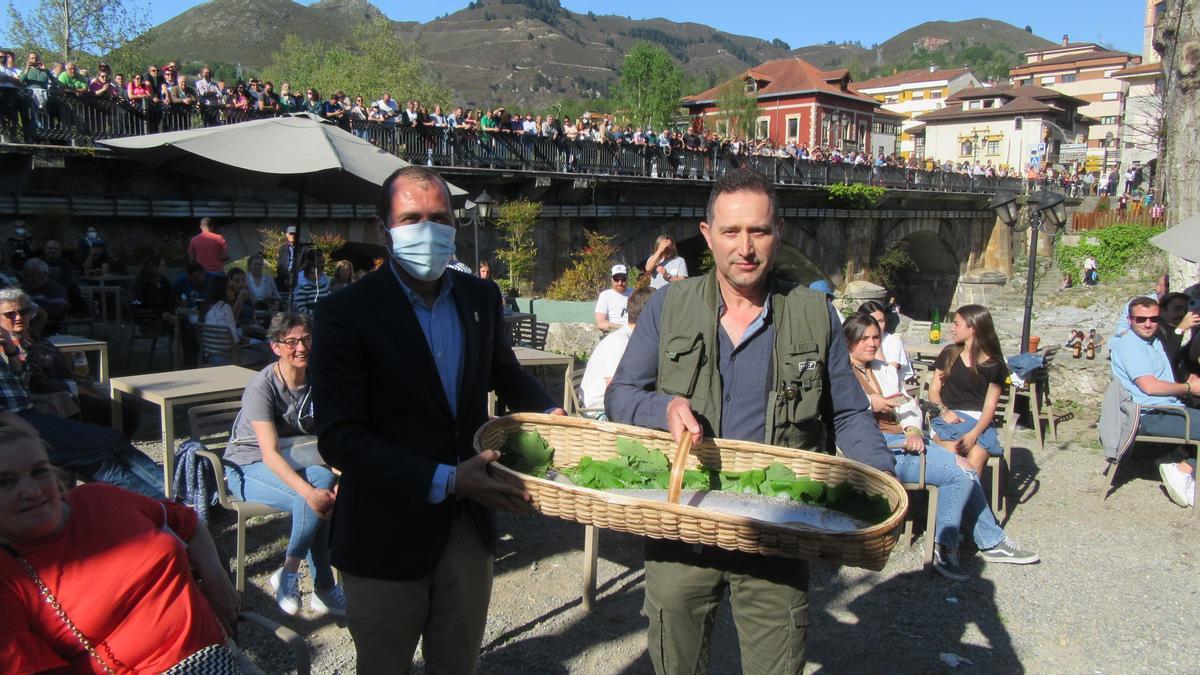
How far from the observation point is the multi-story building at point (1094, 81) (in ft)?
247

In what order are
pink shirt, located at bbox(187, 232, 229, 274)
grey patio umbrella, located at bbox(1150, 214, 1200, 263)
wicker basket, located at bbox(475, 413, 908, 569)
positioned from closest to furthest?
wicker basket, located at bbox(475, 413, 908, 569)
grey patio umbrella, located at bbox(1150, 214, 1200, 263)
pink shirt, located at bbox(187, 232, 229, 274)

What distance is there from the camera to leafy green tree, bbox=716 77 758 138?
54344 millimetres

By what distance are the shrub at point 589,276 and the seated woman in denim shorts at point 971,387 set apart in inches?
370

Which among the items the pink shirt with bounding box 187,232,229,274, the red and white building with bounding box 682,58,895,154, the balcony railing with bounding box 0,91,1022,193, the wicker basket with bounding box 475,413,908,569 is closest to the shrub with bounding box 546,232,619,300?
the balcony railing with bounding box 0,91,1022,193

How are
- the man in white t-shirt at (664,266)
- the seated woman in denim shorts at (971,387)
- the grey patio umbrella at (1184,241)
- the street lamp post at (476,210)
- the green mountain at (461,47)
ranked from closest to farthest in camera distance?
the seated woman in denim shorts at (971,387)
the grey patio umbrella at (1184,241)
the man in white t-shirt at (664,266)
the street lamp post at (476,210)
the green mountain at (461,47)

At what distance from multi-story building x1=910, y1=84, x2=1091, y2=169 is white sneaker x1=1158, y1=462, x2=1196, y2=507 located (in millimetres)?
59470

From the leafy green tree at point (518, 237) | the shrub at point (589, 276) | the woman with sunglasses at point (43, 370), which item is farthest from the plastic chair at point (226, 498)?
the leafy green tree at point (518, 237)

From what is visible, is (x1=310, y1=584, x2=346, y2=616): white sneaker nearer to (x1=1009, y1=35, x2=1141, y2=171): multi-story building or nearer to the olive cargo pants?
the olive cargo pants

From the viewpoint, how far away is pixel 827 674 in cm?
328

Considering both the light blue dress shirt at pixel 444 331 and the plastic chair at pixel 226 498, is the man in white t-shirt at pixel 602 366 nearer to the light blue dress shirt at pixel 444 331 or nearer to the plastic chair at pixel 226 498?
the plastic chair at pixel 226 498

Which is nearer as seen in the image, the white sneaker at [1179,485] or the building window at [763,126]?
the white sneaker at [1179,485]

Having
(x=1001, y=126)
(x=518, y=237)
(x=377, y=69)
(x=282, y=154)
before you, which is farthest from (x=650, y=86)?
(x=282, y=154)

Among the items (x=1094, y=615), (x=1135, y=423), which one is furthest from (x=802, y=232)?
(x=1094, y=615)

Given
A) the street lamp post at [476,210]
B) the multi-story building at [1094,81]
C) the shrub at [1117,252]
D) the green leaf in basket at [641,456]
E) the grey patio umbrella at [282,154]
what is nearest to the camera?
the green leaf in basket at [641,456]
